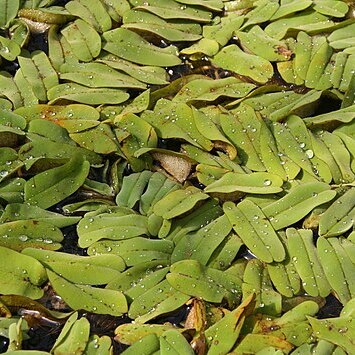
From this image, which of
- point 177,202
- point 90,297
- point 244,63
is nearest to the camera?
point 90,297

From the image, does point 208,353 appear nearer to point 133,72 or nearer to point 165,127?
point 165,127

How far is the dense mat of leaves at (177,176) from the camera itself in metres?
1.99

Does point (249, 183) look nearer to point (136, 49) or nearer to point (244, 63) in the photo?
point (244, 63)

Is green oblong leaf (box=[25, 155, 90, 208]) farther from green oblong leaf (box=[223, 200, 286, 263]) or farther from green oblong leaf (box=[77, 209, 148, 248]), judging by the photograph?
green oblong leaf (box=[223, 200, 286, 263])

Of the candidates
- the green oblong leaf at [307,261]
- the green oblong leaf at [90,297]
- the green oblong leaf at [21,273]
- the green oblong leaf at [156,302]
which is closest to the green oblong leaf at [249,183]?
the green oblong leaf at [307,261]

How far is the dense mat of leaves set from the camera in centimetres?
199

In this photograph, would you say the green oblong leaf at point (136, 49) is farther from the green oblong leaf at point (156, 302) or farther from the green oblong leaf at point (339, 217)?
the green oblong leaf at point (156, 302)

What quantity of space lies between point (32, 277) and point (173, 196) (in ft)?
1.80

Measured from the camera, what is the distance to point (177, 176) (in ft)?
7.85

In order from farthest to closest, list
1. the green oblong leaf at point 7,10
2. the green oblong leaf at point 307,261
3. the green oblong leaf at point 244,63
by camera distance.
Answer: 1. the green oblong leaf at point 7,10
2. the green oblong leaf at point 244,63
3. the green oblong leaf at point 307,261

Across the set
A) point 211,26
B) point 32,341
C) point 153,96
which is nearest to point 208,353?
point 32,341

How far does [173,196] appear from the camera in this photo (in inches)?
89.6

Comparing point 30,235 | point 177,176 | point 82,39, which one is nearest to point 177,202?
point 177,176

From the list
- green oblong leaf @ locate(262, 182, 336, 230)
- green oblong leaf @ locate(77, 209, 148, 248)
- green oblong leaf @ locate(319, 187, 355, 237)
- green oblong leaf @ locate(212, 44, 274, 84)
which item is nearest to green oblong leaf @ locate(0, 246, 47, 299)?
green oblong leaf @ locate(77, 209, 148, 248)
